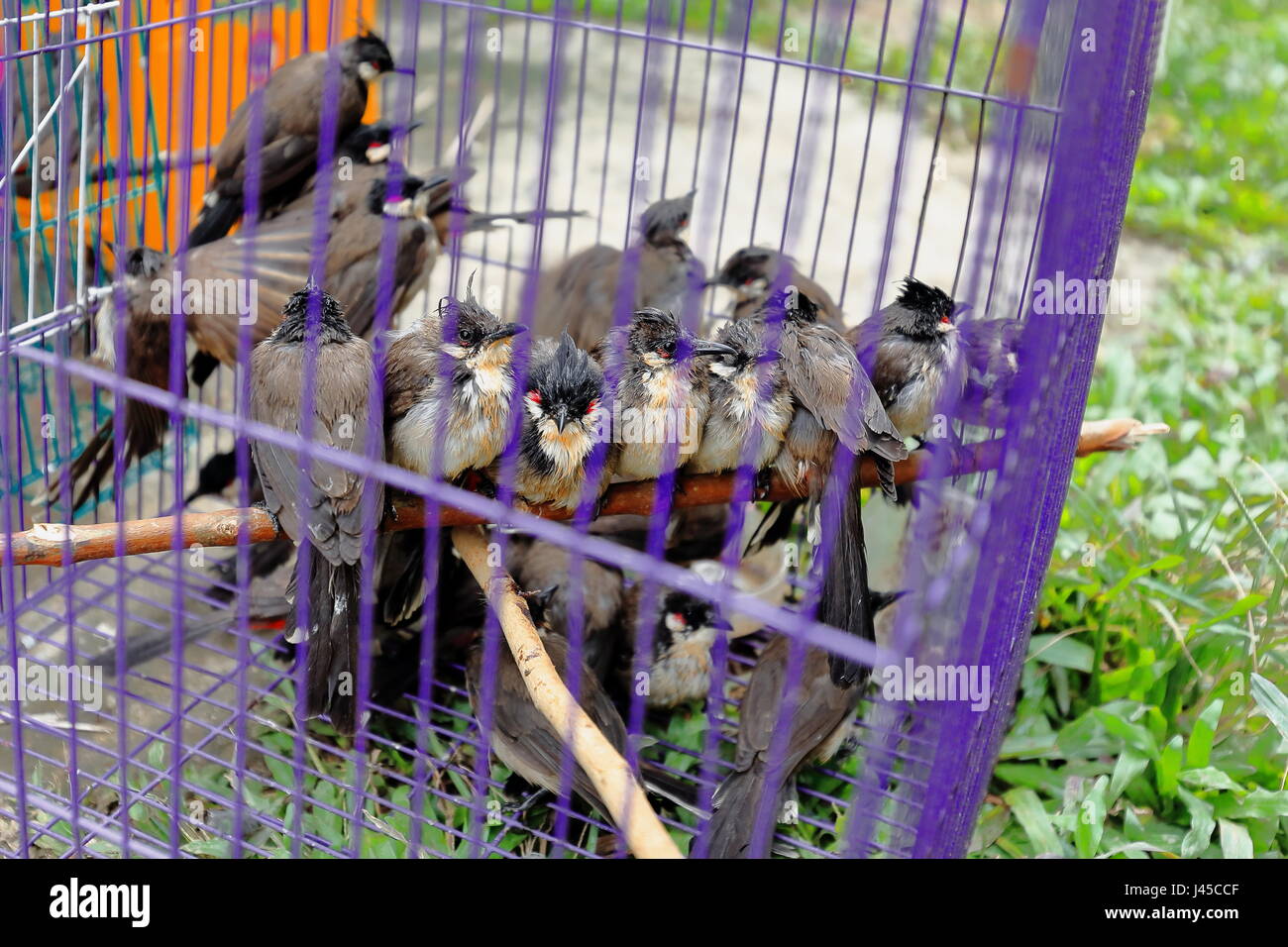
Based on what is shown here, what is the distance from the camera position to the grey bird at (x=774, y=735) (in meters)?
2.71

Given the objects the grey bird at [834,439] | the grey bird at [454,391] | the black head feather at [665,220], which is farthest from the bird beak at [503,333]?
the black head feather at [665,220]

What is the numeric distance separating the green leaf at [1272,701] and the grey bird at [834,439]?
1061 millimetres


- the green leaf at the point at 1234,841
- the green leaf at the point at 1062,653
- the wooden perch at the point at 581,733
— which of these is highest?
the wooden perch at the point at 581,733

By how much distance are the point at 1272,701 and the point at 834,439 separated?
1.25m

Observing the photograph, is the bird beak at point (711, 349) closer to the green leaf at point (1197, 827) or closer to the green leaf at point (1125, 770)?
the green leaf at point (1125, 770)

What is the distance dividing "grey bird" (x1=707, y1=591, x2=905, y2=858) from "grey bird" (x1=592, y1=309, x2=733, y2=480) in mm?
583

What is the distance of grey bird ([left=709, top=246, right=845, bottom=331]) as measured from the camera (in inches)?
145

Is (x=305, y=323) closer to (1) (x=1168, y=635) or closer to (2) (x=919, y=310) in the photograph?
(2) (x=919, y=310)

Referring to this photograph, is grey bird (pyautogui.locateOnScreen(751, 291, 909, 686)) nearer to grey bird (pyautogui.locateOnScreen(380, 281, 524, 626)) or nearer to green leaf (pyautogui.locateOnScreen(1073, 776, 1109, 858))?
grey bird (pyautogui.locateOnScreen(380, 281, 524, 626))

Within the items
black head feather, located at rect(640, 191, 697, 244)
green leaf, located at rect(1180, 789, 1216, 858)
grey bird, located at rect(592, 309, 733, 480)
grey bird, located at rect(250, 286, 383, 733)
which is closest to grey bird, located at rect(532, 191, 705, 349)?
black head feather, located at rect(640, 191, 697, 244)

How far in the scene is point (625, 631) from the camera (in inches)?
130

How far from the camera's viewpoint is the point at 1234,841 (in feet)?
9.43

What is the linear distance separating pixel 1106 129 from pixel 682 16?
1.75 m

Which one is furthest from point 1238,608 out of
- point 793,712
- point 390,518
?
point 390,518
